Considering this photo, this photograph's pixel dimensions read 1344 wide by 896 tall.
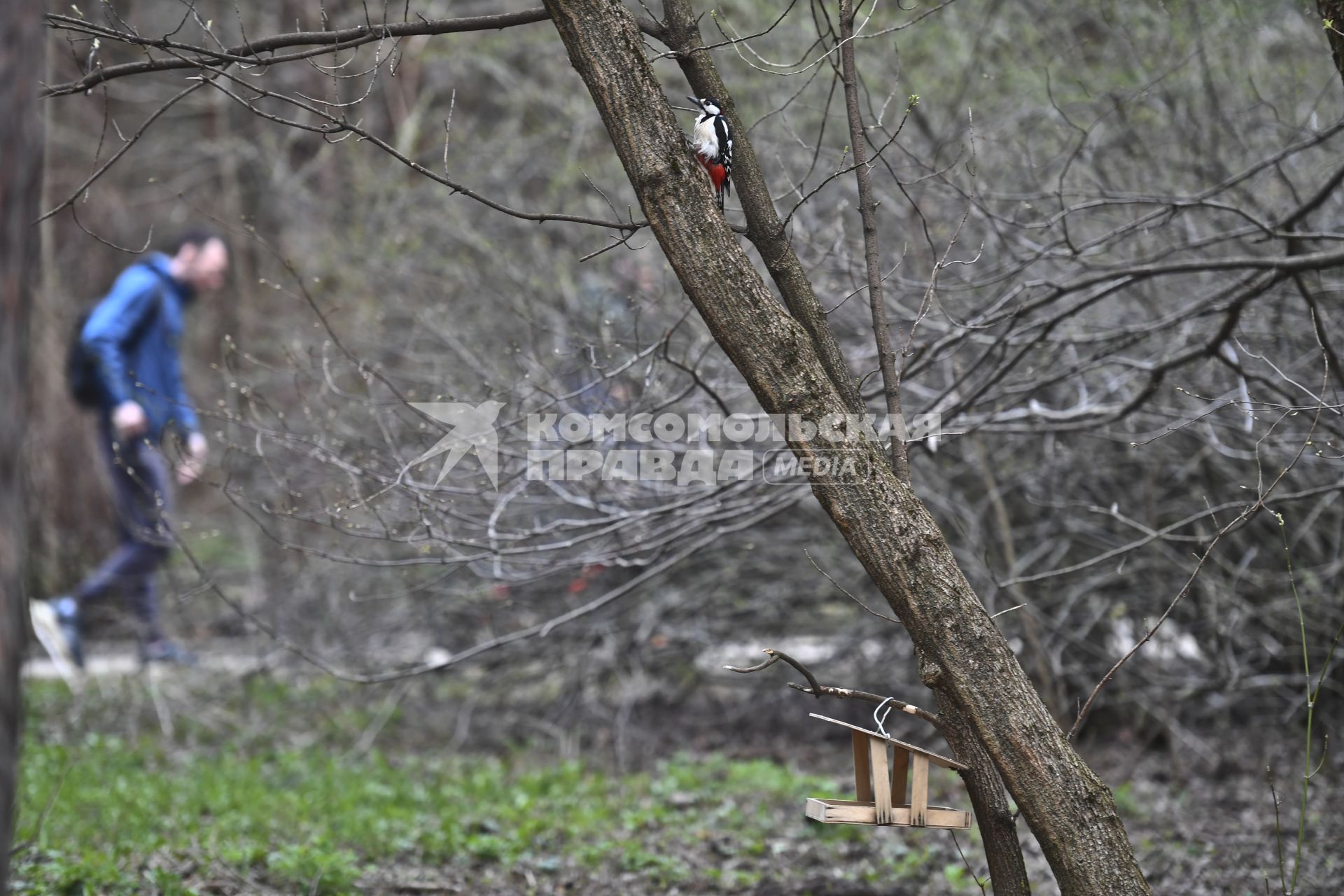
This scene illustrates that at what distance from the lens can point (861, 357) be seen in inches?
184

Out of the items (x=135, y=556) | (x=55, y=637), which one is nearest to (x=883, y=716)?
(x=135, y=556)

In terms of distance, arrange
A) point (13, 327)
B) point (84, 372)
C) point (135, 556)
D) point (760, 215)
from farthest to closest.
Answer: point (135, 556)
point (84, 372)
point (760, 215)
point (13, 327)

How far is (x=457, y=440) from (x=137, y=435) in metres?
2.96

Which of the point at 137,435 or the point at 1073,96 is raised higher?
the point at 1073,96

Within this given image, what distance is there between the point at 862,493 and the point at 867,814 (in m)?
0.74

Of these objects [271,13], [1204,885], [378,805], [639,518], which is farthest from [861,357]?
[271,13]

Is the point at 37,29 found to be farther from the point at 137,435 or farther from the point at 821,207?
the point at 137,435

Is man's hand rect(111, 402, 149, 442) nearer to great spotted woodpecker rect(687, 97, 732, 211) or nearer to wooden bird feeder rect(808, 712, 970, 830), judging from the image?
great spotted woodpecker rect(687, 97, 732, 211)

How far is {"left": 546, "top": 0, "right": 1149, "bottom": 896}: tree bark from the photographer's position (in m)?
2.36

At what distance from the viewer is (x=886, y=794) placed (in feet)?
8.43
